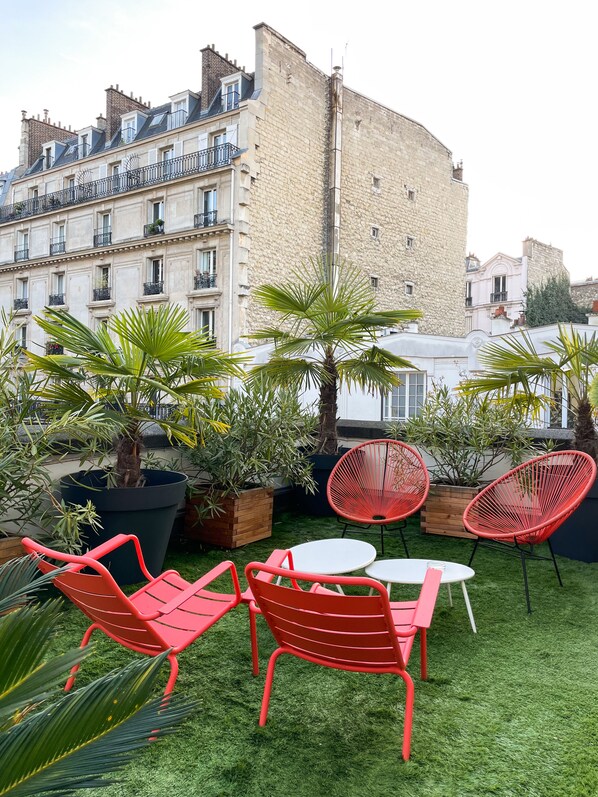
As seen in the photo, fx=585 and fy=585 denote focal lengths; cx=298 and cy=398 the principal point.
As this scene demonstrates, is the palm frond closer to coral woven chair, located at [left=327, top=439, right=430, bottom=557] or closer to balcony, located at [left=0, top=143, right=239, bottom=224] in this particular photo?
coral woven chair, located at [left=327, top=439, right=430, bottom=557]

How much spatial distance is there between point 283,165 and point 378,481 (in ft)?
53.7

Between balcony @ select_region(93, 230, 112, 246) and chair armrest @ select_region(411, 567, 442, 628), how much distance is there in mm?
22108

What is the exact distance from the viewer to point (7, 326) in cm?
330

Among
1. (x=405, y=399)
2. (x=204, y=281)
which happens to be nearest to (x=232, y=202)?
(x=204, y=281)

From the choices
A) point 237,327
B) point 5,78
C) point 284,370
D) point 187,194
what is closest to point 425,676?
point 284,370

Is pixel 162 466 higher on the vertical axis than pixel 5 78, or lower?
lower

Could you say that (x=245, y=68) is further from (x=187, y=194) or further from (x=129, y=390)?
(x=129, y=390)

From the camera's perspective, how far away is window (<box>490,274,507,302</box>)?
2953cm

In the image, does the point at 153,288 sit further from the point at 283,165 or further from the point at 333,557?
the point at 333,557

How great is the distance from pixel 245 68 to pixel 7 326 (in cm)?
1988

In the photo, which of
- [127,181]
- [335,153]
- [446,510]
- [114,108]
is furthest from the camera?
[114,108]

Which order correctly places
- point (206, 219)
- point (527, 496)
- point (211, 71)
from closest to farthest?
point (527, 496) → point (206, 219) → point (211, 71)

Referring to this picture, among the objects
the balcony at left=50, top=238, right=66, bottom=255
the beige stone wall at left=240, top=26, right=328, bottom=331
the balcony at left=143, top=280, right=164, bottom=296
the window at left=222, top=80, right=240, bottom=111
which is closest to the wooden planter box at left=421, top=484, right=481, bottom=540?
the beige stone wall at left=240, top=26, right=328, bottom=331

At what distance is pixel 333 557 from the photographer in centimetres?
329
